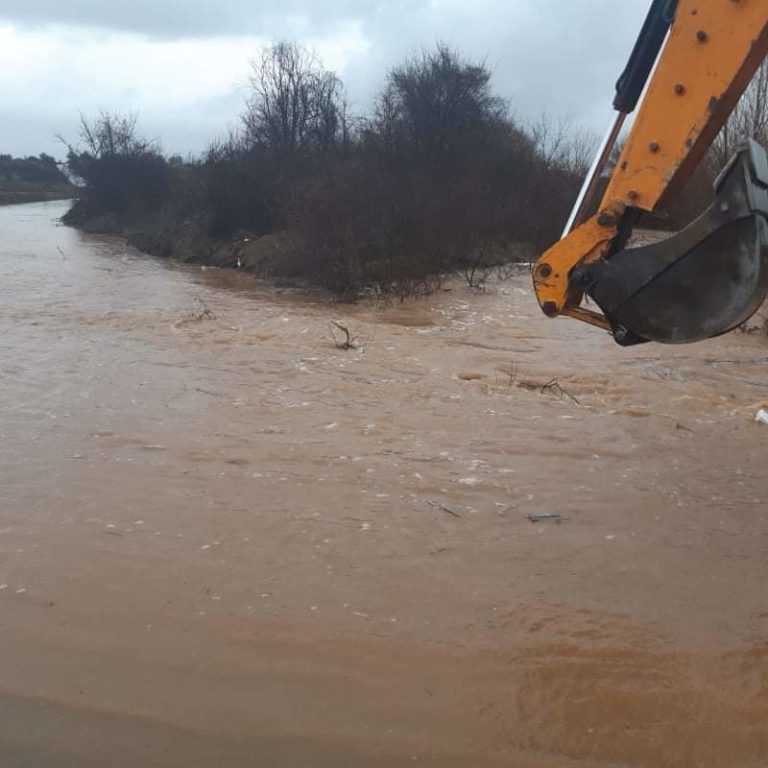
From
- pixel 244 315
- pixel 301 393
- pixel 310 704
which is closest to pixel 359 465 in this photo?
pixel 301 393

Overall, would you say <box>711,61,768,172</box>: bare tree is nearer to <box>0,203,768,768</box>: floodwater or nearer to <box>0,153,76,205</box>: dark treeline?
<box>0,203,768,768</box>: floodwater

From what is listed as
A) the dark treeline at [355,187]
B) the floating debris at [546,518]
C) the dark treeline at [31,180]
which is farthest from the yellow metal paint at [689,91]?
the dark treeline at [31,180]

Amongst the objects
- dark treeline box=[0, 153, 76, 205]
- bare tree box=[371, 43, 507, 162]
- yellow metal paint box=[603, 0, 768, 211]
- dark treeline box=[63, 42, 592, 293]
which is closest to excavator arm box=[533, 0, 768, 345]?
yellow metal paint box=[603, 0, 768, 211]

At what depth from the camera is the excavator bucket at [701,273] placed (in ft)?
12.8

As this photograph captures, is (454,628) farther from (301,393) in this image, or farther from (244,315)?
(244,315)

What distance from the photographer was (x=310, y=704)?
11.5 ft

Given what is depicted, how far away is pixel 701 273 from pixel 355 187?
18.3 metres

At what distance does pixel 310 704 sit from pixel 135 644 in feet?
3.16

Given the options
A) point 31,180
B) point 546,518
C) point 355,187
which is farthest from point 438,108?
point 31,180

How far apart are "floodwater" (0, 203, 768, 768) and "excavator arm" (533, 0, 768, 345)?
60.2 inches

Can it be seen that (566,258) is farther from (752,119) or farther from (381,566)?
(752,119)

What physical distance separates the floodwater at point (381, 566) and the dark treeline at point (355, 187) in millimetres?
9968

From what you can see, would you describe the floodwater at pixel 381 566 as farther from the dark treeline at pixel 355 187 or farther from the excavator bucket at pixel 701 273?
the dark treeline at pixel 355 187

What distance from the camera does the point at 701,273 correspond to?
13.5 feet
